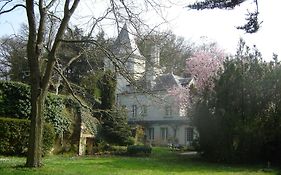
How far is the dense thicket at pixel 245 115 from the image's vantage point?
23.7 metres

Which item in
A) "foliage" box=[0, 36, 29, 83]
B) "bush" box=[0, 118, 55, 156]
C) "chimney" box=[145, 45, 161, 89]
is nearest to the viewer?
"chimney" box=[145, 45, 161, 89]

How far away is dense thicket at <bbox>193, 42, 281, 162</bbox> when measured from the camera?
23734 mm

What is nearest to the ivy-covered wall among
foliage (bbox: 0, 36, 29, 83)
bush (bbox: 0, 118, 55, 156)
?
bush (bbox: 0, 118, 55, 156)

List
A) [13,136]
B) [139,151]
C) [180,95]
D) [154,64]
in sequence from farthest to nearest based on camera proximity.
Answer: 1. [180,95]
2. [139,151]
3. [13,136]
4. [154,64]

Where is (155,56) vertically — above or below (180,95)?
below

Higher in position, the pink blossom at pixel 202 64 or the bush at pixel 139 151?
the pink blossom at pixel 202 64

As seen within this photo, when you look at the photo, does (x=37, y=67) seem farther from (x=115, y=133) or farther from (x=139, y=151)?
(x=115, y=133)

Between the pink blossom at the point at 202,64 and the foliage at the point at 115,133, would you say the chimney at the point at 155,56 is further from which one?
the pink blossom at the point at 202,64

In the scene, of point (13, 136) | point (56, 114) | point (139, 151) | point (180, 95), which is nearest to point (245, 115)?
point (139, 151)

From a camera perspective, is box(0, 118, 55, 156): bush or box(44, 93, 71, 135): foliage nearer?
box(0, 118, 55, 156): bush

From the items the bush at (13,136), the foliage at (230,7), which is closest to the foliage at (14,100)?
the bush at (13,136)

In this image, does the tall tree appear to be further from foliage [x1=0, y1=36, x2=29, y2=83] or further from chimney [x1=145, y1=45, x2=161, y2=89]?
foliage [x1=0, y1=36, x2=29, y2=83]

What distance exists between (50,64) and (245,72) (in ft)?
42.7

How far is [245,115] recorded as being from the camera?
24078mm
